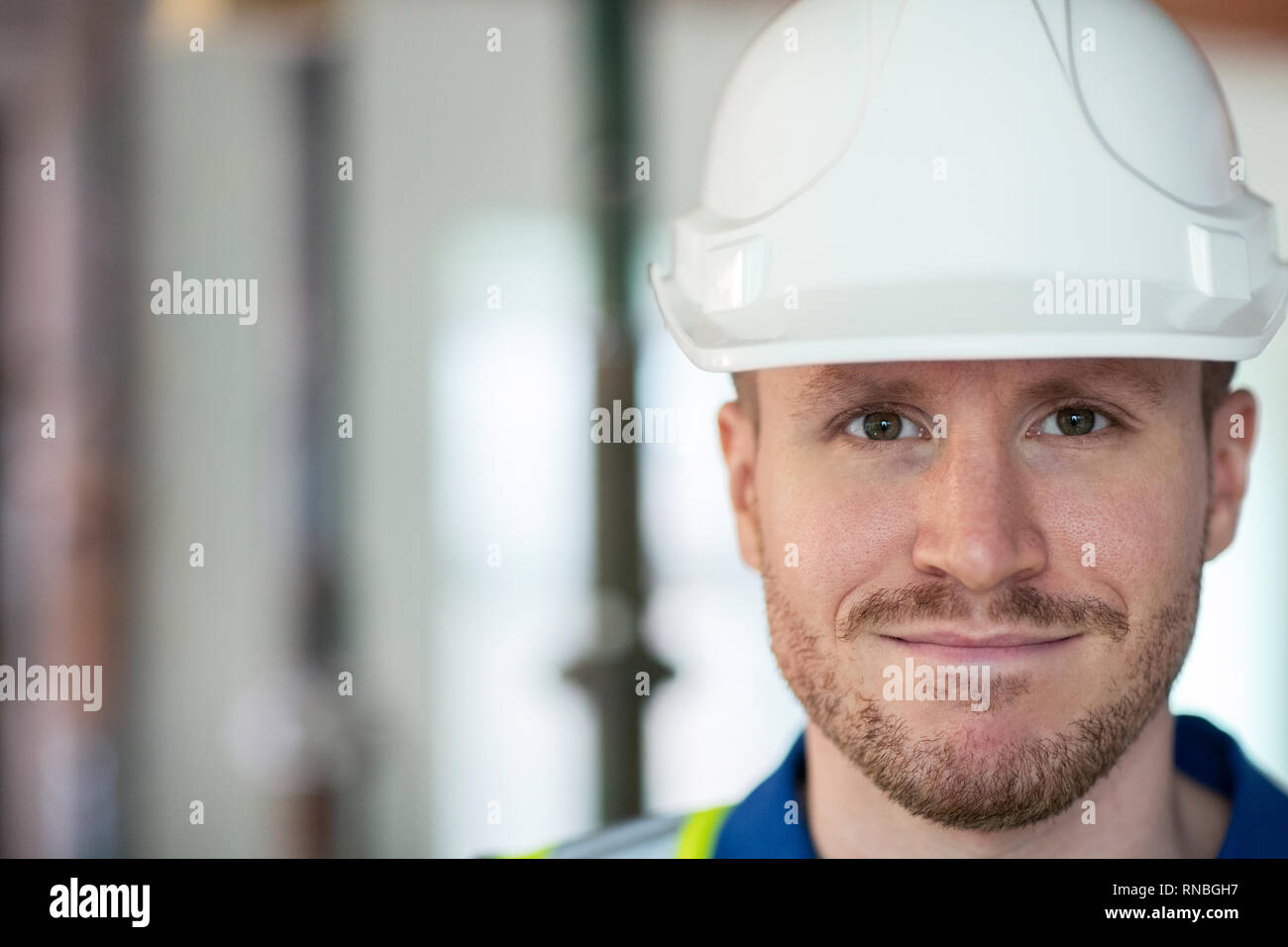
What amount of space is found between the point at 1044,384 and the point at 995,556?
22 centimetres

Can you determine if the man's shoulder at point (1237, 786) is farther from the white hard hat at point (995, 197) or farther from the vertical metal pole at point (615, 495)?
the vertical metal pole at point (615, 495)

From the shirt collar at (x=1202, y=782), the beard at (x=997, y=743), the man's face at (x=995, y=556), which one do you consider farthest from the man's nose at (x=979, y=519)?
the shirt collar at (x=1202, y=782)

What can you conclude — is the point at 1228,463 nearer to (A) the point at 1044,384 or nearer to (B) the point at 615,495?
(A) the point at 1044,384

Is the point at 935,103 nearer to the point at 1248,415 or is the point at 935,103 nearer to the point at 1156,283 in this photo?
the point at 1156,283

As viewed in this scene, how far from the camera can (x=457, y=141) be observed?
2938mm

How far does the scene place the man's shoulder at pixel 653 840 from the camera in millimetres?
1739

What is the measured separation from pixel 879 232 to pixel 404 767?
2.30 m

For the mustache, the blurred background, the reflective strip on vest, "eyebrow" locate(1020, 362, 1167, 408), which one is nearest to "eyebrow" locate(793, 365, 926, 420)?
"eyebrow" locate(1020, 362, 1167, 408)

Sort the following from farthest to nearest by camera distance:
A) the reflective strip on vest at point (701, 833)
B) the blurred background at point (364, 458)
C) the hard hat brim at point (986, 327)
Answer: the blurred background at point (364, 458) → the reflective strip on vest at point (701, 833) → the hard hat brim at point (986, 327)

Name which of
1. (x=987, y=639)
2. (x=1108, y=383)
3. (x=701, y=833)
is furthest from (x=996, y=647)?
(x=701, y=833)

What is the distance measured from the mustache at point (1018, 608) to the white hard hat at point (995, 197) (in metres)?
0.30
